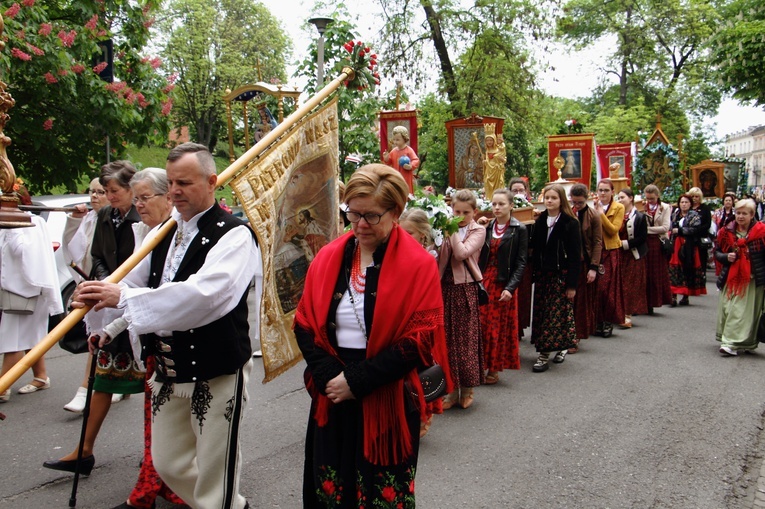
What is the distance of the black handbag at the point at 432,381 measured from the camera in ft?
9.48

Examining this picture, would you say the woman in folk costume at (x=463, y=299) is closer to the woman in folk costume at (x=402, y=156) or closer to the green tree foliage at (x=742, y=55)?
the woman in folk costume at (x=402, y=156)

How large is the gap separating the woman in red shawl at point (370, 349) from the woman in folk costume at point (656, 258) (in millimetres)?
9579

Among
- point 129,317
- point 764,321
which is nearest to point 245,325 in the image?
point 129,317

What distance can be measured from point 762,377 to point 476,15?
57.6ft

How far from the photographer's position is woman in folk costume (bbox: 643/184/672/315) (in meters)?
11.5

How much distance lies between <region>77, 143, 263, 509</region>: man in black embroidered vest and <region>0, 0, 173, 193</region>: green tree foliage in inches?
282

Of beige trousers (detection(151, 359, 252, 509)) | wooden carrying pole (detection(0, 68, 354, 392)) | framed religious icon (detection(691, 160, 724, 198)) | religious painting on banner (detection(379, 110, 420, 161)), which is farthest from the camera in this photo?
framed religious icon (detection(691, 160, 724, 198))

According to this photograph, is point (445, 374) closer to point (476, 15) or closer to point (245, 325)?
point (245, 325)

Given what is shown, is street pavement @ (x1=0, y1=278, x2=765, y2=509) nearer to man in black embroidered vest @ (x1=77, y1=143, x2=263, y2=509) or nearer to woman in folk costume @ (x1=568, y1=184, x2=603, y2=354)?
man in black embroidered vest @ (x1=77, y1=143, x2=263, y2=509)

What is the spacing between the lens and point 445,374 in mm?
2998

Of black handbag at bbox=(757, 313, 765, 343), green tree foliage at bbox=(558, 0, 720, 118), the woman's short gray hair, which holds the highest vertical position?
green tree foliage at bbox=(558, 0, 720, 118)

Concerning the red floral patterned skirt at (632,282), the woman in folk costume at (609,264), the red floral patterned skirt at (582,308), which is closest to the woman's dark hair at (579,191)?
the red floral patterned skirt at (582,308)

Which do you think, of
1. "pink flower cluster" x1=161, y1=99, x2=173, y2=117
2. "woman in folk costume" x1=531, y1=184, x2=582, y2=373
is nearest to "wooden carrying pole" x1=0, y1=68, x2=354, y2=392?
"woman in folk costume" x1=531, y1=184, x2=582, y2=373

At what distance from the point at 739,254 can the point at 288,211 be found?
250 inches
